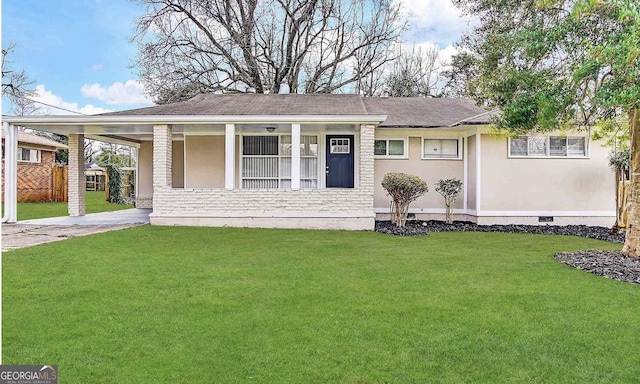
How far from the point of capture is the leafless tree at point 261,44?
23953mm

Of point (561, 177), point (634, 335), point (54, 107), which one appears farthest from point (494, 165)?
point (54, 107)

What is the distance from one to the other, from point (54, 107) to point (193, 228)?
24240 millimetres

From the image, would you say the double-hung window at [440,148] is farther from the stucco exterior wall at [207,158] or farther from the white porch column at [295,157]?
the stucco exterior wall at [207,158]

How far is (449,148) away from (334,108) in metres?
3.88

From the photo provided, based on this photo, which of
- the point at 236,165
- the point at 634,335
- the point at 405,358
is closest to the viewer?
the point at 405,358

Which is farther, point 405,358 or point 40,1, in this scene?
point 40,1

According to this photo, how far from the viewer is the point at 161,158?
1223cm

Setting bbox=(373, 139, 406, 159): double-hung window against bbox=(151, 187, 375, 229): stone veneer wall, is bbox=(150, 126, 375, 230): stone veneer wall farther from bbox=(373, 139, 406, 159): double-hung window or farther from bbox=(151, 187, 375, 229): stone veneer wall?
bbox=(373, 139, 406, 159): double-hung window

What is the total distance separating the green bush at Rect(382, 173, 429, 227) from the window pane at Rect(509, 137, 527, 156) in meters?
3.23

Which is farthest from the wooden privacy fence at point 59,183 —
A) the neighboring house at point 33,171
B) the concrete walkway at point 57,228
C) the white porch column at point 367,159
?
the white porch column at point 367,159

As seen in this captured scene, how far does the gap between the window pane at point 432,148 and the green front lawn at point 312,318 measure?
652cm

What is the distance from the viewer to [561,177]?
13359mm

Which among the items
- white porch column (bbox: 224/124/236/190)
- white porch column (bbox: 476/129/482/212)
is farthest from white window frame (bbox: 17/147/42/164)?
white porch column (bbox: 476/129/482/212)

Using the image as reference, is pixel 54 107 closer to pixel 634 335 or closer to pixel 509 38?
pixel 509 38
